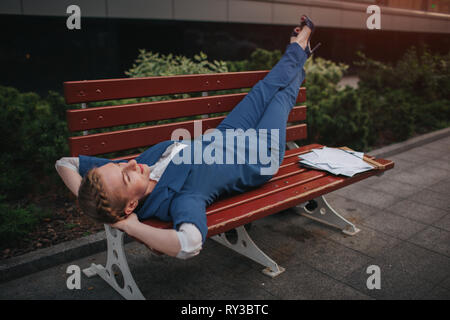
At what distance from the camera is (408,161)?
567 centimetres

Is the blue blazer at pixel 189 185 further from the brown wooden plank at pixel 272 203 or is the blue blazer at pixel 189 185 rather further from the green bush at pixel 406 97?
the green bush at pixel 406 97

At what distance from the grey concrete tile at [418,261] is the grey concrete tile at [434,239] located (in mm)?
78

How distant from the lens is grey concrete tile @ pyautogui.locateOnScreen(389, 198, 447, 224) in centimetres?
383

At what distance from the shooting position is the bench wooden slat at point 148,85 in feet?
9.03

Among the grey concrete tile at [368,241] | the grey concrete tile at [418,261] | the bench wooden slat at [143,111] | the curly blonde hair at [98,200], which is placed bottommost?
the grey concrete tile at [418,261]

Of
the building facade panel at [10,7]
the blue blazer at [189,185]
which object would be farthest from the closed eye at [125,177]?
the building facade panel at [10,7]

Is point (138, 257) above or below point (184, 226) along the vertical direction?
below

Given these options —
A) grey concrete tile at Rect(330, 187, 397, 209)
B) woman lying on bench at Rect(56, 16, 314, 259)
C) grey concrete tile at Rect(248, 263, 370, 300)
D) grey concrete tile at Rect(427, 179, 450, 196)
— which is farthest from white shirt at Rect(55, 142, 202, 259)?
grey concrete tile at Rect(427, 179, 450, 196)

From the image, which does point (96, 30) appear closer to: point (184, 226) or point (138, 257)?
point (138, 257)

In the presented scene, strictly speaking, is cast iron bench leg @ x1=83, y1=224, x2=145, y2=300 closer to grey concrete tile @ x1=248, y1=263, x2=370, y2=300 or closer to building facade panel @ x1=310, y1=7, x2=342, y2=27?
grey concrete tile @ x1=248, y1=263, x2=370, y2=300

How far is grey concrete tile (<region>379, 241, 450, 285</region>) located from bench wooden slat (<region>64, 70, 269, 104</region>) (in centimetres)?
195

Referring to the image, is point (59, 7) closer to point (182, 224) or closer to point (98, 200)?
point (98, 200)
